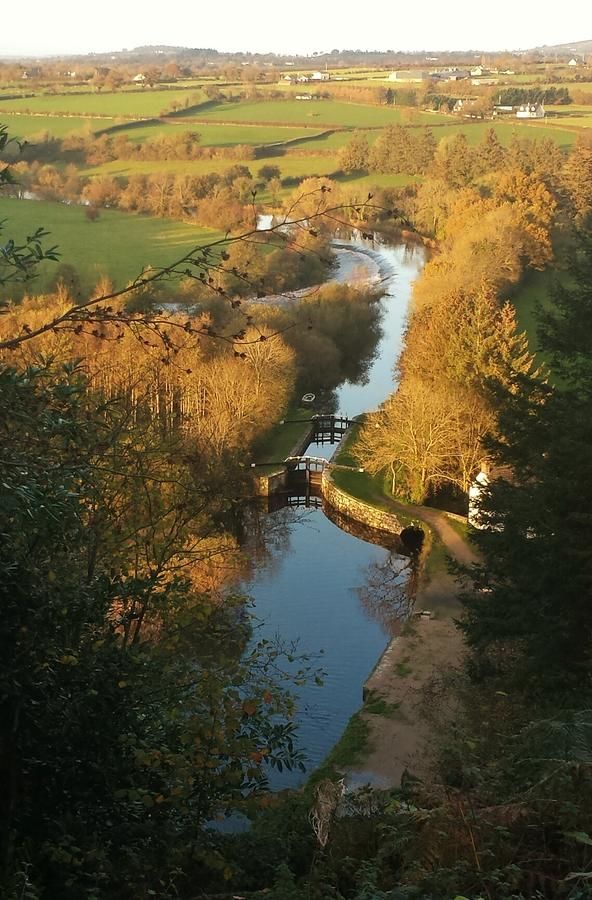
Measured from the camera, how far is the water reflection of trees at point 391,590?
2269 cm

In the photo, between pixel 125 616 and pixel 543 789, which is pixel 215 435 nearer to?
pixel 125 616

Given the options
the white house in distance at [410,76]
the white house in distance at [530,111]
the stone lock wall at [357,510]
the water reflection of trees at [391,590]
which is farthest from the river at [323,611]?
the white house in distance at [410,76]

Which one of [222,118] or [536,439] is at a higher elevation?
[222,118]

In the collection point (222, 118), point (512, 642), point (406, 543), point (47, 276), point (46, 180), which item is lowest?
point (406, 543)

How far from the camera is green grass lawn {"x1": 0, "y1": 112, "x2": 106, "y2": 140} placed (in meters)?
78.0

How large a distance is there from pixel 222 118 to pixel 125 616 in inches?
3688

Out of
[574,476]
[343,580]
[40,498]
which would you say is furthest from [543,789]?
[343,580]

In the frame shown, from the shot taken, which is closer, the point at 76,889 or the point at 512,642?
the point at 76,889

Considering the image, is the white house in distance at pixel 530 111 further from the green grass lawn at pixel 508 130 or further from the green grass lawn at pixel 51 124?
the green grass lawn at pixel 51 124

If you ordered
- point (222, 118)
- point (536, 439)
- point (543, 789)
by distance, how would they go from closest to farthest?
1. point (543, 789)
2. point (536, 439)
3. point (222, 118)

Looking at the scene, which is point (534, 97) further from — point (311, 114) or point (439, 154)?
point (439, 154)

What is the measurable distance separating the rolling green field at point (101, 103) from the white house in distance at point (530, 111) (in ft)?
121

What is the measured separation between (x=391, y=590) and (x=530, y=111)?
9196 centimetres

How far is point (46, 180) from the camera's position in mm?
69812
